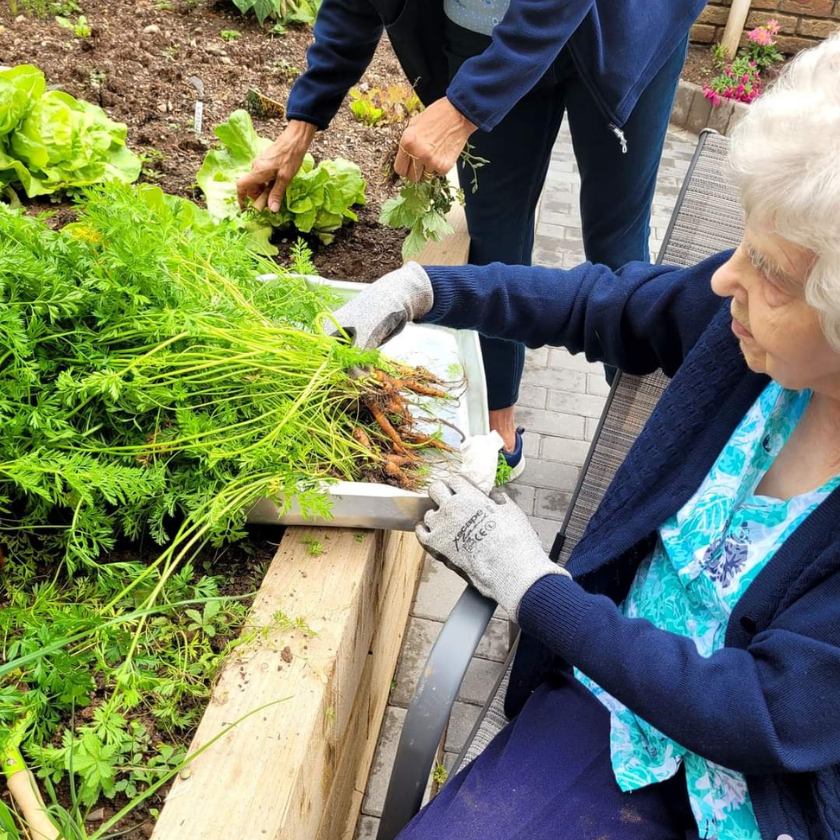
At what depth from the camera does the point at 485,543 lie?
4.74 ft

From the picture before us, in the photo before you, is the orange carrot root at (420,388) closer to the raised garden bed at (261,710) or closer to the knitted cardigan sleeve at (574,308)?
the knitted cardigan sleeve at (574,308)

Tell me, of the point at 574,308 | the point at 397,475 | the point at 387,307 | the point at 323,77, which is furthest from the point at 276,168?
the point at 397,475

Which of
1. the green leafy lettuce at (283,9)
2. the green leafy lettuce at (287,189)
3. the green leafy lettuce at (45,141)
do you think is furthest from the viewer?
the green leafy lettuce at (283,9)

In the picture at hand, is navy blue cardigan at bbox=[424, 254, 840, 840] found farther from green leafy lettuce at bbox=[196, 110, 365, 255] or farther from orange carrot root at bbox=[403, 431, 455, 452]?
green leafy lettuce at bbox=[196, 110, 365, 255]

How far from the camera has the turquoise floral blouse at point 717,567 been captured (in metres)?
1.35

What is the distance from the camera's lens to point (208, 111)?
3.28 meters

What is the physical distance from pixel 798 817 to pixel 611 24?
1712mm

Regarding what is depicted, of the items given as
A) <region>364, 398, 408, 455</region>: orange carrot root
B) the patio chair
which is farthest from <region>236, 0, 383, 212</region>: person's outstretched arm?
<region>364, 398, 408, 455</region>: orange carrot root

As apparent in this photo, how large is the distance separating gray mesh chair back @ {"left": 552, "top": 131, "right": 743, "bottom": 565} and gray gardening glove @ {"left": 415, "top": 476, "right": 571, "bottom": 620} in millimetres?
467

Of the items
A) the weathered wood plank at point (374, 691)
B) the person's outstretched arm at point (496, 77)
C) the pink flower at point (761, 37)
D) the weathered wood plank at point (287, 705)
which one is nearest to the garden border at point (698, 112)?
the pink flower at point (761, 37)

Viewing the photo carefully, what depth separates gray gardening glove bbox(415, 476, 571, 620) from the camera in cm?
142

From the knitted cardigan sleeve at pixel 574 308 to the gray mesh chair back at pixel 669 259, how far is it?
0.41 feet

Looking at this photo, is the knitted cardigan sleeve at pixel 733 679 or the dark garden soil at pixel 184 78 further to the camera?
the dark garden soil at pixel 184 78

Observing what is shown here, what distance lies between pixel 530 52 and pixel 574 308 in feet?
1.91
